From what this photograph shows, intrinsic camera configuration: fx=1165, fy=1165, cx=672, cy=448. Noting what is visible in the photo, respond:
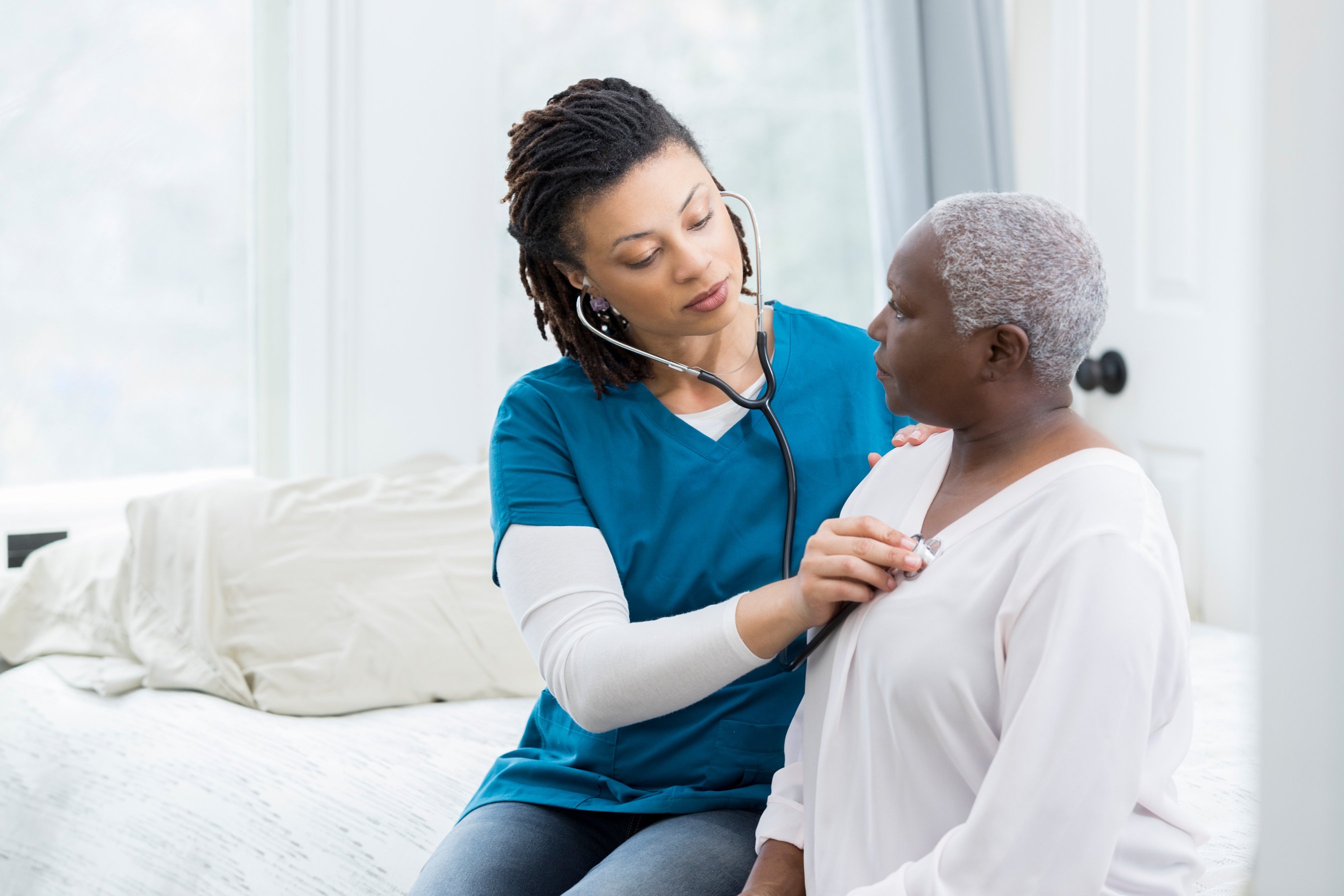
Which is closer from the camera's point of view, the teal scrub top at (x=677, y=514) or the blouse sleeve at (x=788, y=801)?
the blouse sleeve at (x=788, y=801)

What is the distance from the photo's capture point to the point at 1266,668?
36cm

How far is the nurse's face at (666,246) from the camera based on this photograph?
3.82 ft

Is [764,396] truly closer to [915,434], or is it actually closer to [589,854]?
[915,434]

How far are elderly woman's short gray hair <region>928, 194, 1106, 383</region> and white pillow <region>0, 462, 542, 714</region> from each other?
48.4 inches

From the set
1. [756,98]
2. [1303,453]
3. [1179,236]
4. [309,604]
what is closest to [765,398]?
[1303,453]

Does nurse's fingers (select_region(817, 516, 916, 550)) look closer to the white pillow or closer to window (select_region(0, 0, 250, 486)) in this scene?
→ the white pillow

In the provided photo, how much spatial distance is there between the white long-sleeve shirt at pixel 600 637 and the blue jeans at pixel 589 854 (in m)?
0.12

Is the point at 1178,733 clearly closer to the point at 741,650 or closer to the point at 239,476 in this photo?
the point at 741,650

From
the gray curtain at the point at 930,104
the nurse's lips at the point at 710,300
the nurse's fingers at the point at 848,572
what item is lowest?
the nurse's fingers at the point at 848,572

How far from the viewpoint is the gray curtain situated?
2535mm

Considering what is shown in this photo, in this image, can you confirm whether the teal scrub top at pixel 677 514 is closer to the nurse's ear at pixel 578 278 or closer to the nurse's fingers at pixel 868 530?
the nurse's ear at pixel 578 278

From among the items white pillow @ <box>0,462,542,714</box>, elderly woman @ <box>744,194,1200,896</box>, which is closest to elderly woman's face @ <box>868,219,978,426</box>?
elderly woman @ <box>744,194,1200,896</box>

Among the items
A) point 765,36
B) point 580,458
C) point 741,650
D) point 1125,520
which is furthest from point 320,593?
point 765,36

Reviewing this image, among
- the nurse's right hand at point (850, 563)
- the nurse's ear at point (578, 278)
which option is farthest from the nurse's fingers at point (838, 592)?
the nurse's ear at point (578, 278)
